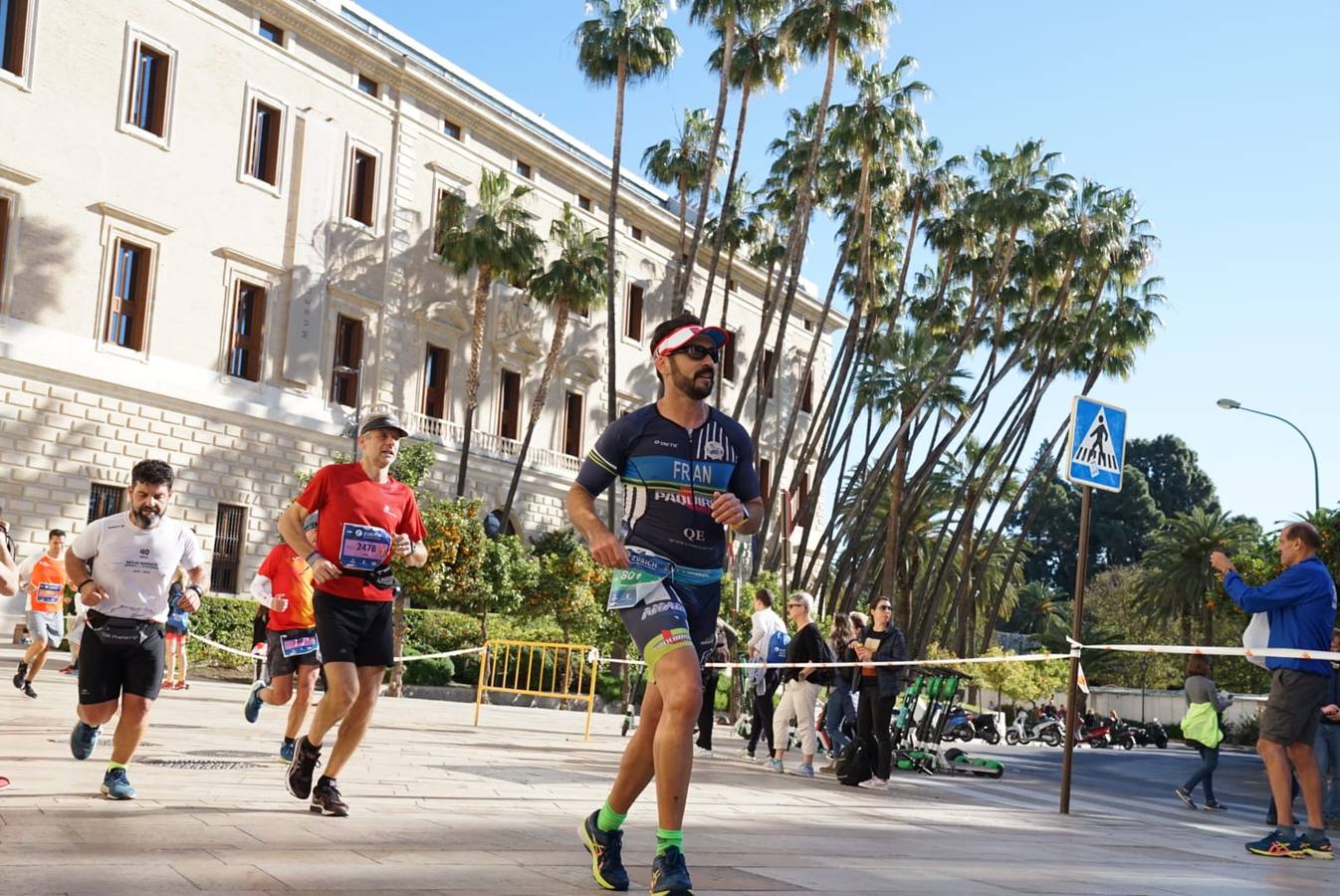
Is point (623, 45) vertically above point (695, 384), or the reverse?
point (623, 45)

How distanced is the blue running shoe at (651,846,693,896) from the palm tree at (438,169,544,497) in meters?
33.4

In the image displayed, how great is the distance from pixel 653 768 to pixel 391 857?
1087mm

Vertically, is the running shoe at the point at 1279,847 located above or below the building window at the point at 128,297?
below

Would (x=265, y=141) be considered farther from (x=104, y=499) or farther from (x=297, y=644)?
(x=297, y=644)

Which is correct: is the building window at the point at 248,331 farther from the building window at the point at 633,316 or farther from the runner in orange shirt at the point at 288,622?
the runner in orange shirt at the point at 288,622

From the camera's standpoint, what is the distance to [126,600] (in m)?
6.80

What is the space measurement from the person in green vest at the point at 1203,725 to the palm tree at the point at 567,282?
1025 inches

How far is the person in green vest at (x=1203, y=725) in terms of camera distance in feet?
47.0

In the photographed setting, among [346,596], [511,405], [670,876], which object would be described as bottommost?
[670,876]

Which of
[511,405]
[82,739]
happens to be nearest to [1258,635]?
[82,739]

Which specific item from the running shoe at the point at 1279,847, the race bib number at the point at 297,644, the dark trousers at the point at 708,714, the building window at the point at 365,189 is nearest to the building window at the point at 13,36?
the building window at the point at 365,189

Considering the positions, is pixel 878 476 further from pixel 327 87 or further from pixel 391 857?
pixel 391 857

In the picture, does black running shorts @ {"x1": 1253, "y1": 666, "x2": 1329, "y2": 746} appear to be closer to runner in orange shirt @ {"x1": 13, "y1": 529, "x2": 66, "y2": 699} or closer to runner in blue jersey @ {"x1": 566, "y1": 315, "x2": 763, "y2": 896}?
runner in blue jersey @ {"x1": 566, "y1": 315, "x2": 763, "y2": 896}

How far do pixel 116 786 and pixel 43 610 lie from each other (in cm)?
987
